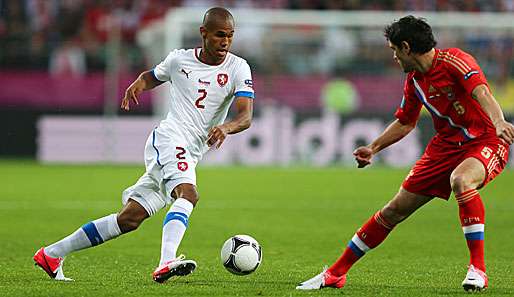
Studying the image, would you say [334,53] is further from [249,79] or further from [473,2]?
[249,79]

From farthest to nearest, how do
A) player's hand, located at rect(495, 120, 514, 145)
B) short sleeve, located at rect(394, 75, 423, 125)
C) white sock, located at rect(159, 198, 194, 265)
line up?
short sleeve, located at rect(394, 75, 423, 125) < white sock, located at rect(159, 198, 194, 265) < player's hand, located at rect(495, 120, 514, 145)

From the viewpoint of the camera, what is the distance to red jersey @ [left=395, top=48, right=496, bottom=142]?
7.26 m

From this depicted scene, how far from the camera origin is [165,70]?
7.91 meters

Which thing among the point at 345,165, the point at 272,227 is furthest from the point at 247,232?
the point at 345,165

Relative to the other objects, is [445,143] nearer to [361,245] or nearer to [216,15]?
[361,245]

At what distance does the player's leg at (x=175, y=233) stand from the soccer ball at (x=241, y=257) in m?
0.38

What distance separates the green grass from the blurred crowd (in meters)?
3.74

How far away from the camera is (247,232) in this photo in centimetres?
1195

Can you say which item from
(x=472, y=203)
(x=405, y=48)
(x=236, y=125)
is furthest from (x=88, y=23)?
(x=472, y=203)

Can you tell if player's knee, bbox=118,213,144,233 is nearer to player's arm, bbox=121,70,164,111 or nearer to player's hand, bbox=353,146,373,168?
player's arm, bbox=121,70,164,111

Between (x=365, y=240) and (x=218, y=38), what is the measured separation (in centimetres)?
178

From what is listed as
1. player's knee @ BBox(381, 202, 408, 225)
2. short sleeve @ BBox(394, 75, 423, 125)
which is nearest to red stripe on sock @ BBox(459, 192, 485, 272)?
player's knee @ BBox(381, 202, 408, 225)

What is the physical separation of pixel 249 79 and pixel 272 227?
4943 millimetres

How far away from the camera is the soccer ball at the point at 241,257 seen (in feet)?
24.5
